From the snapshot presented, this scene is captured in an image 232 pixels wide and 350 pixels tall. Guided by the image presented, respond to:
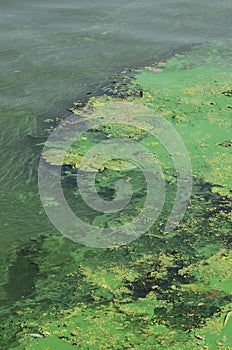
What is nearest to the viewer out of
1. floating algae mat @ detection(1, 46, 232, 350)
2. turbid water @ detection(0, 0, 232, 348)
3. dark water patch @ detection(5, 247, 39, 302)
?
floating algae mat @ detection(1, 46, 232, 350)

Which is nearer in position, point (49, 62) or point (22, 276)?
point (22, 276)

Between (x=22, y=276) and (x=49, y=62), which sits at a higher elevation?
(x=49, y=62)

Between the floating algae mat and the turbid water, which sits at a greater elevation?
the turbid water

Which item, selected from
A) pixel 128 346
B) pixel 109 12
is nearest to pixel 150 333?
pixel 128 346

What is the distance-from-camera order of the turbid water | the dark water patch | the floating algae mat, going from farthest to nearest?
the turbid water, the dark water patch, the floating algae mat

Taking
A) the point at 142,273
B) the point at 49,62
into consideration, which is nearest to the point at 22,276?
the point at 142,273

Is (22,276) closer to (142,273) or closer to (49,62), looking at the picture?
(142,273)
